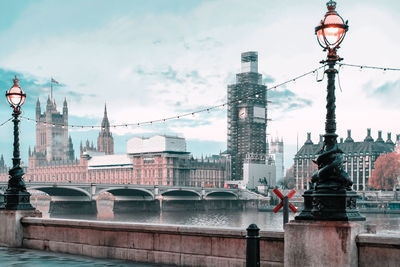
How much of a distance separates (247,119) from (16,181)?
129m

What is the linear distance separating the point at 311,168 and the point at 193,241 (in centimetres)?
14857

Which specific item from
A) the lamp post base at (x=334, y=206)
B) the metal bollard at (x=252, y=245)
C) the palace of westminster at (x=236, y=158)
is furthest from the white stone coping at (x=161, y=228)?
the palace of westminster at (x=236, y=158)

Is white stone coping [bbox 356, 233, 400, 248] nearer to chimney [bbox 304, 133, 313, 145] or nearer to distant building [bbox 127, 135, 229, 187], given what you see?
distant building [bbox 127, 135, 229, 187]

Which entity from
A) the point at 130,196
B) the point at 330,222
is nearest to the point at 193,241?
the point at 330,222

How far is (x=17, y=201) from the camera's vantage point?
46.6 feet

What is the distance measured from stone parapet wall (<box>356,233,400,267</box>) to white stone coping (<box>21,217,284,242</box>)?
142 cm

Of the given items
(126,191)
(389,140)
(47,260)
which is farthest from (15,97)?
(389,140)

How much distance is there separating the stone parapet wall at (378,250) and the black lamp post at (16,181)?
907 centimetres

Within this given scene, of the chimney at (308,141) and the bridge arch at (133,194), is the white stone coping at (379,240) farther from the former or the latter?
the chimney at (308,141)

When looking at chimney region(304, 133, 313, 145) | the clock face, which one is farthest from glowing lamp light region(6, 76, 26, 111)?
chimney region(304, 133, 313, 145)

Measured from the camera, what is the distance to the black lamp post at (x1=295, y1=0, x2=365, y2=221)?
779cm

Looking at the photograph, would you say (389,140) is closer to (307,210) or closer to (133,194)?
(133,194)

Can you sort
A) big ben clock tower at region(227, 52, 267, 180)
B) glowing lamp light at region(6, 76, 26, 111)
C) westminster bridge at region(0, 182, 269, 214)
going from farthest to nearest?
big ben clock tower at region(227, 52, 267, 180) < westminster bridge at region(0, 182, 269, 214) < glowing lamp light at region(6, 76, 26, 111)

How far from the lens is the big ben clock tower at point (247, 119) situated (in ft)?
463
